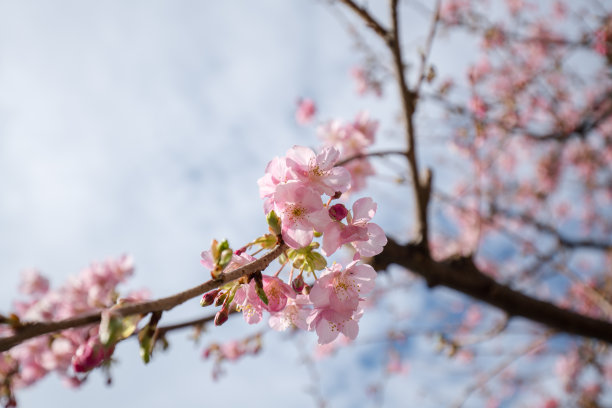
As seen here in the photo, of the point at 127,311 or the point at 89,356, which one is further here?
the point at 89,356

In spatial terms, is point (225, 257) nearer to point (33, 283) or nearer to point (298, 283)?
point (298, 283)

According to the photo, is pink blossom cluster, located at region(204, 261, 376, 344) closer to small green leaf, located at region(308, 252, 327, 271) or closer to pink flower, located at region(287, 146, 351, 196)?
small green leaf, located at region(308, 252, 327, 271)

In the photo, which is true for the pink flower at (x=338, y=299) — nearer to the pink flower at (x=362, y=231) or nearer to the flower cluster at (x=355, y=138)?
the pink flower at (x=362, y=231)

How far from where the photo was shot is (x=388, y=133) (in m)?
5.04

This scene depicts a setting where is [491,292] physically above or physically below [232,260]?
below

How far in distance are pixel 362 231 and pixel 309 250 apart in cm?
17

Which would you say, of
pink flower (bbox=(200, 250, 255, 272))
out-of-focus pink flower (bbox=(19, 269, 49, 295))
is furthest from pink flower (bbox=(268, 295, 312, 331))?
out-of-focus pink flower (bbox=(19, 269, 49, 295))

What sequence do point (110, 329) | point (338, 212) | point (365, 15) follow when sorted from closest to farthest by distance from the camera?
point (110, 329)
point (338, 212)
point (365, 15)

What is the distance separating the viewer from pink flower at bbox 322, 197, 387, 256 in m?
1.12

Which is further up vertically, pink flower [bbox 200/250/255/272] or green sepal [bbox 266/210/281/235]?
green sepal [bbox 266/210/281/235]

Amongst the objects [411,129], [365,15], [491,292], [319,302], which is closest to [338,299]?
[319,302]

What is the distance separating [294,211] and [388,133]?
14.0 ft

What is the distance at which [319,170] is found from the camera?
1.17 meters

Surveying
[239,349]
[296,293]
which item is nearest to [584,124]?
[239,349]
